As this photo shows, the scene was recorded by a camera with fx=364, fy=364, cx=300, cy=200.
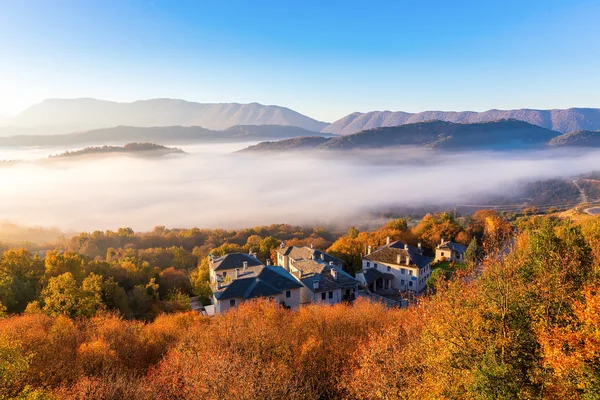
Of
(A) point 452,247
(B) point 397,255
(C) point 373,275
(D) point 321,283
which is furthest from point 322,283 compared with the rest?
(A) point 452,247

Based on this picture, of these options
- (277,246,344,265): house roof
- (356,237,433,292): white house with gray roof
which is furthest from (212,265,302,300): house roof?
(356,237,433,292): white house with gray roof

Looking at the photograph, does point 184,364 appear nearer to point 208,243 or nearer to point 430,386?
point 430,386

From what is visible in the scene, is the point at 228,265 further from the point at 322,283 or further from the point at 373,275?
the point at 373,275

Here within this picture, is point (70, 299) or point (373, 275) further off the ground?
point (70, 299)

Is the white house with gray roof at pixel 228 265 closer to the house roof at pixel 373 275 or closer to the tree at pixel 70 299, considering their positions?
the tree at pixel 70 299

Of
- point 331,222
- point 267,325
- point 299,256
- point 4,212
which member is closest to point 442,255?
point 299,256

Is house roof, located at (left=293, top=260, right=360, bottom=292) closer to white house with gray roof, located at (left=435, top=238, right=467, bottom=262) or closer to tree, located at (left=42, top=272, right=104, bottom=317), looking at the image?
tree, located at (left=42, top=272, right=104, bottom=317)

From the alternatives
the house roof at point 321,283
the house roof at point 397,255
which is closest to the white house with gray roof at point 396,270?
the house roof at point 397,255
